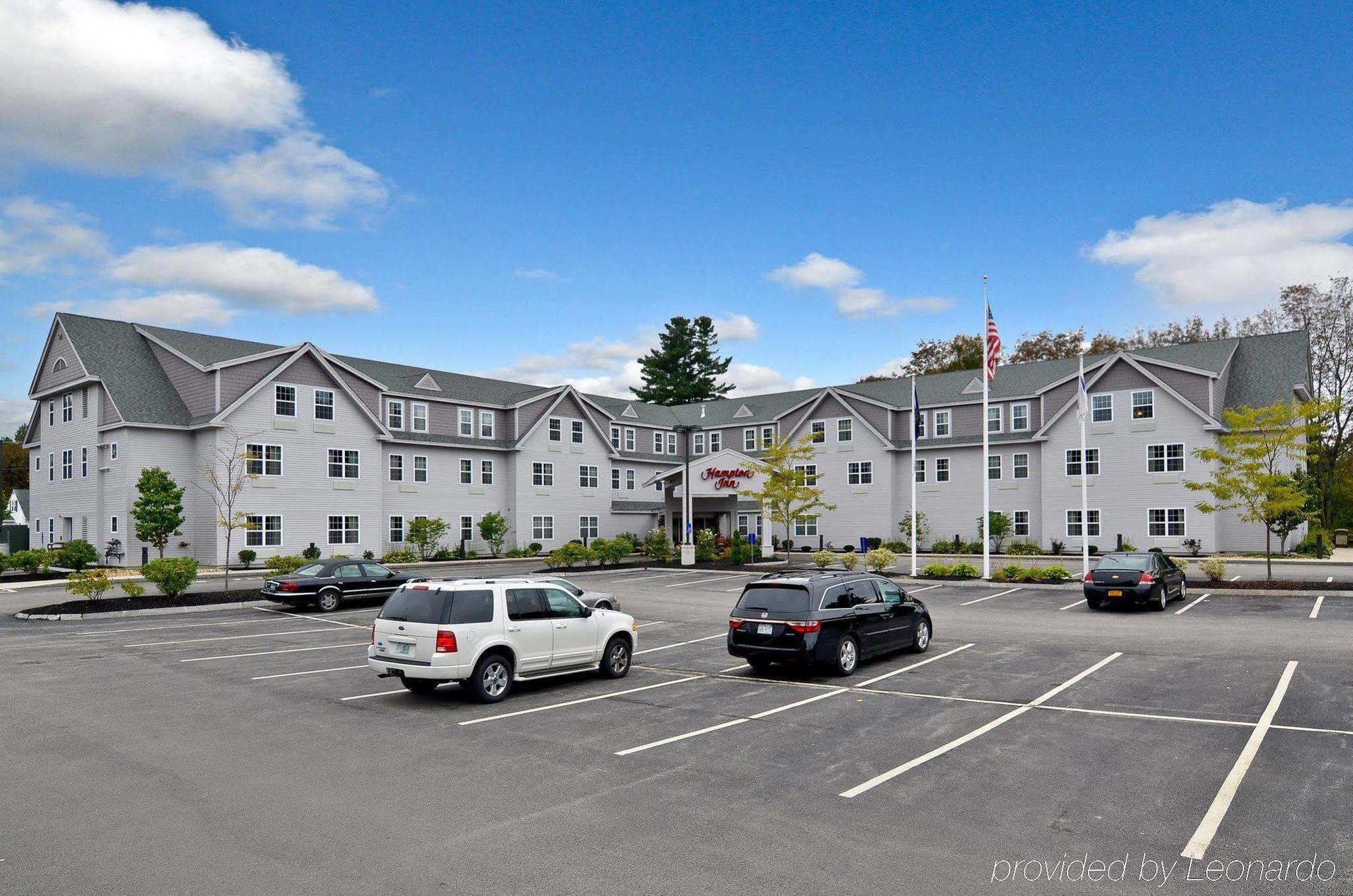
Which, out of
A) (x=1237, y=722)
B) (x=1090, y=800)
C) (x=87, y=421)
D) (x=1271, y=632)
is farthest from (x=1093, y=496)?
(x=87, y=421)

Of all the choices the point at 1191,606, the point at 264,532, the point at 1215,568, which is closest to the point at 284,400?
the point at 264,532

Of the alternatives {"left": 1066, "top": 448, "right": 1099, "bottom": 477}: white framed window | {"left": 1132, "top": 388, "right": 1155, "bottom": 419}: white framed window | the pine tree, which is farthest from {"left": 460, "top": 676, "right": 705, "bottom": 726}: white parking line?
the pine tree

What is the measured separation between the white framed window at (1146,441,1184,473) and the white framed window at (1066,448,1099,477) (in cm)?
245

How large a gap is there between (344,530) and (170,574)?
17745 millimetres

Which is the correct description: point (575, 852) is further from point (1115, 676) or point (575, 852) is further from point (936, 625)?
point (936, 625)

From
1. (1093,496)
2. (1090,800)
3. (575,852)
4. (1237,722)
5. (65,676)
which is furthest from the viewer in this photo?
(1093,496)

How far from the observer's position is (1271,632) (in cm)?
1806

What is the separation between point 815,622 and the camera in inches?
529

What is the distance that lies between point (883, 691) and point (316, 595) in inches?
702

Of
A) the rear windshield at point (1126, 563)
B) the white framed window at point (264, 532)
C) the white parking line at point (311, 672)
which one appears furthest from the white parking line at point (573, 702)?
the white framed window at point (264, 532)

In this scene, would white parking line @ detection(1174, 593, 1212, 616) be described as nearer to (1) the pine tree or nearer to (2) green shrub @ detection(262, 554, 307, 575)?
(2) green shrub @ detection(262, 554, 307, 575)

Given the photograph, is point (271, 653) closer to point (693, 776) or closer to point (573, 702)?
point (573, 702)

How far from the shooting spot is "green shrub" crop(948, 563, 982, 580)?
107 feet

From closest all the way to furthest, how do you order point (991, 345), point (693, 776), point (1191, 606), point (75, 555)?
point (693, 776)
point (1191, 606)
point (991, 345)
point (75, 555)
